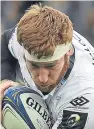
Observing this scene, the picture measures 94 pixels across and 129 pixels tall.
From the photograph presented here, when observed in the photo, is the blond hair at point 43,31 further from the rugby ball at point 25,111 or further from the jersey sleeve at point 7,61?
the jersey sleeve at point 7,61

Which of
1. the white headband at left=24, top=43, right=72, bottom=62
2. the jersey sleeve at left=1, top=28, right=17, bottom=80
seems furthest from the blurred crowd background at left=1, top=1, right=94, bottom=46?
the white headband at left=24, top=43, right=72, bottom=62

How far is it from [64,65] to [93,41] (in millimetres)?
2220

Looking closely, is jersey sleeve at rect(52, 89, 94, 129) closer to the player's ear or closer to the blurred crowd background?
the player's ear

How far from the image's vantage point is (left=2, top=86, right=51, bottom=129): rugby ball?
284 centimetres

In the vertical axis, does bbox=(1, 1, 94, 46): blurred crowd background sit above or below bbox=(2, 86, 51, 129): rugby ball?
below

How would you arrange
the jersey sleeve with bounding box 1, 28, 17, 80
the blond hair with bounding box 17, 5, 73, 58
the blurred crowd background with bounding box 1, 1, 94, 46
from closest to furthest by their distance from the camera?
1. the blond hair with bounding box 17, 5, 73, 58
2. the jersey sleeve with bounding box 1, 28, 17, 80
3. the blurred crowd background with bounding box 1, 1, 94, 46

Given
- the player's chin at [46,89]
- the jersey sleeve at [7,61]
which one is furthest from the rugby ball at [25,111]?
the jersey sleeve at [7,61]

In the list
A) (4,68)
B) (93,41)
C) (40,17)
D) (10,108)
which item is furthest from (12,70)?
(93,41)

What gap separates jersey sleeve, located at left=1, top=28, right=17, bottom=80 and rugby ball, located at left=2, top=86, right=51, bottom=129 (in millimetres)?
550

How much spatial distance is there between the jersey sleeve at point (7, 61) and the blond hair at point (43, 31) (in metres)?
0.79

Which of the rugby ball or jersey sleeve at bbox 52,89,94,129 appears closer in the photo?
jersey sleeve at bbox 52,89,94,129

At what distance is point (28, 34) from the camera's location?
8.52ft

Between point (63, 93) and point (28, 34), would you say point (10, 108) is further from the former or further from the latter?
point (28, 34)

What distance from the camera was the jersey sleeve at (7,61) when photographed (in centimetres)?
343
